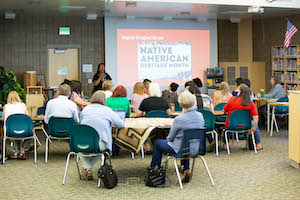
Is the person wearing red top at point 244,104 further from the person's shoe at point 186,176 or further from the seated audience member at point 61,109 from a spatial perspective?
the seated audience member at point 61,109

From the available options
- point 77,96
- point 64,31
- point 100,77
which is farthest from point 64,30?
point 77,96

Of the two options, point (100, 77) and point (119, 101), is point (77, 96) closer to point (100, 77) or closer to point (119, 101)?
point (119, 101)

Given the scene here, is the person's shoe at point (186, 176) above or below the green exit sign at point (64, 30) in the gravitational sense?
below

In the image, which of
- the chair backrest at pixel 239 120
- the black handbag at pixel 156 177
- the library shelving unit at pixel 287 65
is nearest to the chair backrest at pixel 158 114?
the chair backrest at pixel 239 120

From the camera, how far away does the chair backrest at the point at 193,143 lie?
4.80 metres

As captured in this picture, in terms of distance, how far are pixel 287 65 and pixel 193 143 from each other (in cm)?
887

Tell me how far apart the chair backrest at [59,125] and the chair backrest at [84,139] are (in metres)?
1.31

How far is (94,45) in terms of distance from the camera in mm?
12555

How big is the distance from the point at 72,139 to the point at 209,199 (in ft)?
6.09

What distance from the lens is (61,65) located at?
1252 cm

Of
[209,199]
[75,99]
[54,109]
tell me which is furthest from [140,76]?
[209,199]

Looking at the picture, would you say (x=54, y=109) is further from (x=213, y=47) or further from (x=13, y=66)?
(x=213, y=47)

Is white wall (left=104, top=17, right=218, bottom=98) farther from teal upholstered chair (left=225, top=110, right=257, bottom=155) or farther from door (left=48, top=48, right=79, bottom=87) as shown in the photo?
teal upholstered chair (left=225, top=110, right=257, bottom=155)

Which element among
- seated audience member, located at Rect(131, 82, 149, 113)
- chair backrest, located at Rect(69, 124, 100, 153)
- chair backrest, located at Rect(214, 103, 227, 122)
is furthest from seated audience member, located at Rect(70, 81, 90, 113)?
chair backrest, located at Rect(69, 124, 100, 153)
